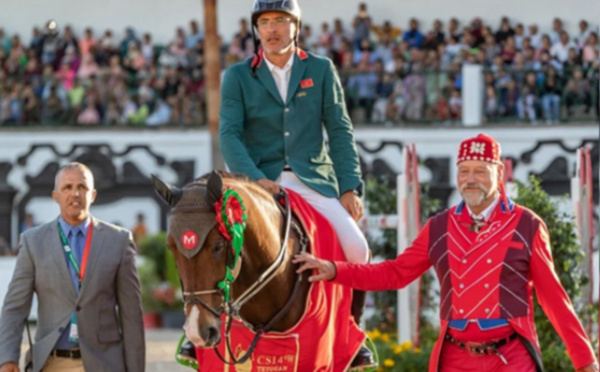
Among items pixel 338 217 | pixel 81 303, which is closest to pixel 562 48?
pixel 338 217

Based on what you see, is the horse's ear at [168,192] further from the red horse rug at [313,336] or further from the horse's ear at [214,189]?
the red horse rug at [313,336]

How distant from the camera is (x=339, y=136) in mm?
6469

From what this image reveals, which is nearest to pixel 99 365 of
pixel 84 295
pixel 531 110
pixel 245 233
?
pixel 84 295

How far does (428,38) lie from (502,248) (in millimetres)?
17031

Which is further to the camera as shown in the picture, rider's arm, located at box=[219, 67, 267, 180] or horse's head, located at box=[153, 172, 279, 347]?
rider's arm, located at box=[219, 67, 267, 180]

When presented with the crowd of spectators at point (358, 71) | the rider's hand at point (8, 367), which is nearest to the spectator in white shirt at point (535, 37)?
the crowd of spectators at point (358, 71)

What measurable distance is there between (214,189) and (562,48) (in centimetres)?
1668

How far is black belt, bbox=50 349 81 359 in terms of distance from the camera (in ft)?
20.3

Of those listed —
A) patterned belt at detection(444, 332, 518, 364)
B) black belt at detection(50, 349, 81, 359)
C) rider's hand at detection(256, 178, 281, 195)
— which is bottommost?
black belt at detection(50, 349, 81, 359)

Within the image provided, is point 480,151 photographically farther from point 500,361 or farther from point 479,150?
point 500,361

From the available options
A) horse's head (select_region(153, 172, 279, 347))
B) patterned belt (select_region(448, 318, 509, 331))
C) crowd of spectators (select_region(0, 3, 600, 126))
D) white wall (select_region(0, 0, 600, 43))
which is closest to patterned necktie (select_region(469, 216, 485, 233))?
patterned belt (select_region(448, 318, 509, 331))

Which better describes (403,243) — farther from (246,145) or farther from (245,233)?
(245,233)

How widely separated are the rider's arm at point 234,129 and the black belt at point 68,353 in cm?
109

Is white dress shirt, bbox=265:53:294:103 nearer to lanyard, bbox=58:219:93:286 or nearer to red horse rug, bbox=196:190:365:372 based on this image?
red horse rug, bbox=196:190:365:372
